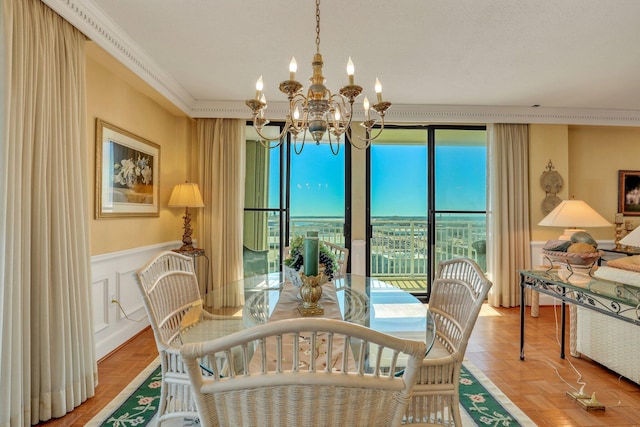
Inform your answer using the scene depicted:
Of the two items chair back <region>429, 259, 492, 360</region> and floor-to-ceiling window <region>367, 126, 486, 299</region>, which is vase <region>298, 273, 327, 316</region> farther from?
floor-to-ceiling window <region>367, 126, 486, 299</region>

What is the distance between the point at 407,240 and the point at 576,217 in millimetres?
2084

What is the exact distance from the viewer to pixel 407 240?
198 inches

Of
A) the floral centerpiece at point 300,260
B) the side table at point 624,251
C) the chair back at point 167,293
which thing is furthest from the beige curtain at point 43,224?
the side table at point 624,251

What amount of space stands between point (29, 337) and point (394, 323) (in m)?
1.91

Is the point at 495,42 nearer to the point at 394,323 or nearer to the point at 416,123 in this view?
the point at 416,123

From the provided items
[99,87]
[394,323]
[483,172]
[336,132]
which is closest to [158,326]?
[394,323]

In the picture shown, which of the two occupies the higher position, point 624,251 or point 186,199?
point 186,199

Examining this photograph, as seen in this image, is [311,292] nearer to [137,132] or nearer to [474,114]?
[137,132]

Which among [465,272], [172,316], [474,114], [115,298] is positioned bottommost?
[115,298]

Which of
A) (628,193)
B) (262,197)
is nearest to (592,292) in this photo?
(262,197)

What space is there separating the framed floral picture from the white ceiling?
0.57 m

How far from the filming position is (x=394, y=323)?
1.72 m

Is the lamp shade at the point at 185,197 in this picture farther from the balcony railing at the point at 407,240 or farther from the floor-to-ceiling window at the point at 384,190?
the balcony railing at the point at 407,240

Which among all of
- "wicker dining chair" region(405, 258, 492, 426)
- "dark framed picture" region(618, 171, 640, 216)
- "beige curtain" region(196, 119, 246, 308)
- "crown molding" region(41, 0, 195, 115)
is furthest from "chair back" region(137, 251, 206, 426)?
"dark framed picture" region(618, 171, 640, 216)
